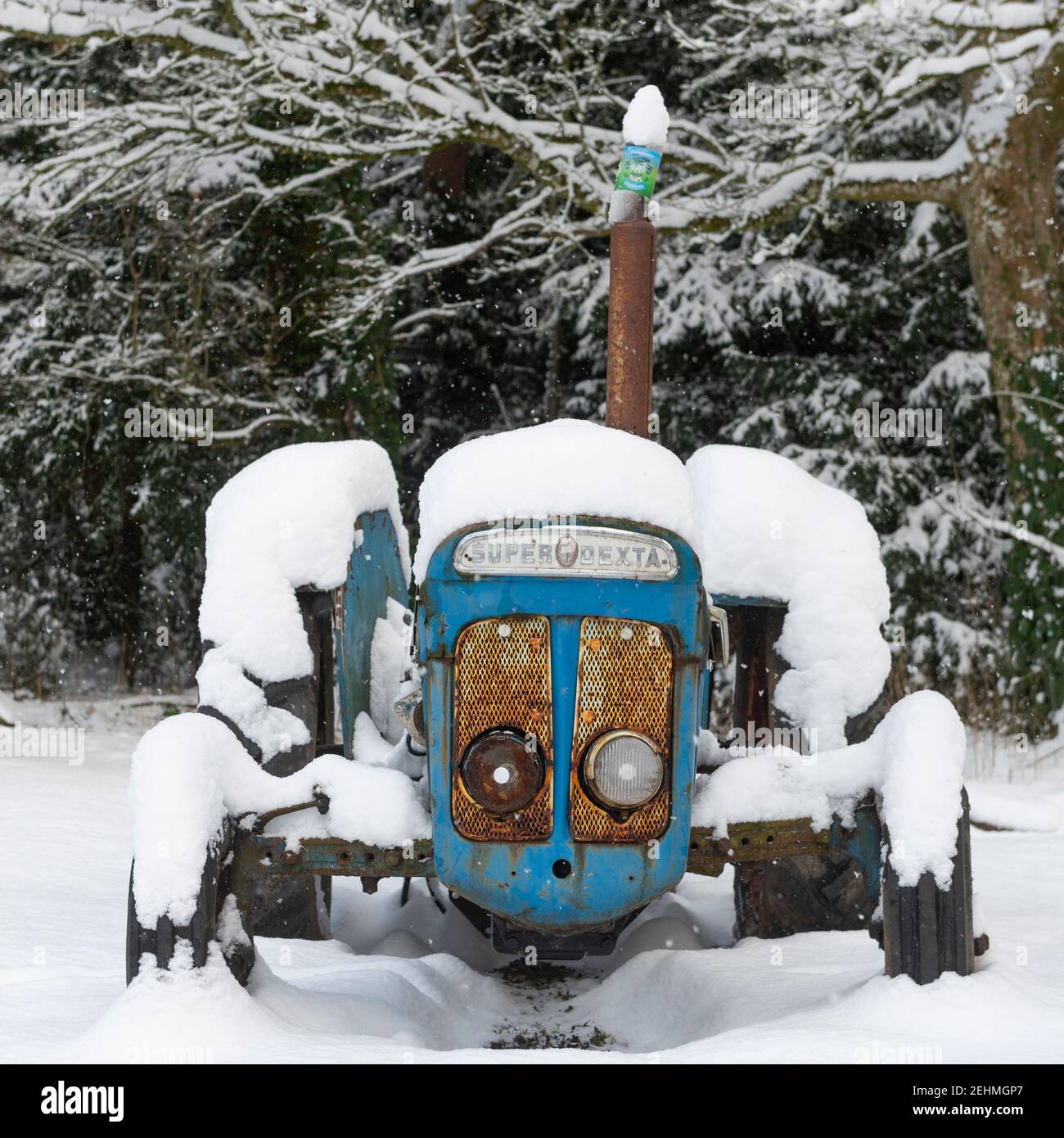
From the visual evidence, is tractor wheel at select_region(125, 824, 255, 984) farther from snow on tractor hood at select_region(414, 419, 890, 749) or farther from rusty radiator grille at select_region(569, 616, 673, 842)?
snow on tractor hood at select_region(414, 419, 890, 749)

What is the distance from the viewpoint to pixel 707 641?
2662mm

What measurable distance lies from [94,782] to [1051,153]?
651cm

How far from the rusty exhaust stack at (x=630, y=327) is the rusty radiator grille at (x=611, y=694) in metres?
0.67

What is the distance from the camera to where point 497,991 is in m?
3.35

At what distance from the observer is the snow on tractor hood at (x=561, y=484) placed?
242 cm

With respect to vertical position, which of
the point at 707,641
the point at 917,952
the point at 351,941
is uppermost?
the point at 707,641

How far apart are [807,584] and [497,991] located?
121 cm

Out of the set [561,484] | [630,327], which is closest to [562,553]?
[561,484]

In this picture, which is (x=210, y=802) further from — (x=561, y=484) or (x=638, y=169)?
(x=638, y=169)

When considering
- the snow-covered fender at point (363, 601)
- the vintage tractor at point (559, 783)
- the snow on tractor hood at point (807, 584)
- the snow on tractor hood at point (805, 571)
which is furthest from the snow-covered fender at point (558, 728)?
the snow on tractor hood at point (807, 584)

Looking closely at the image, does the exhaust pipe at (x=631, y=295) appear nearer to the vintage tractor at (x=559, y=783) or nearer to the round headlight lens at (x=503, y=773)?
the vintage tractor at (x=559, y=783)

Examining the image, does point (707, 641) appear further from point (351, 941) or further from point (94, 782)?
point (94, 782)

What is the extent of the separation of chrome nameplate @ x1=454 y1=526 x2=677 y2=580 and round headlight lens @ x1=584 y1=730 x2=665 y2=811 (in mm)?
286

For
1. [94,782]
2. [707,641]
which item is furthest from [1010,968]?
[94,782]
